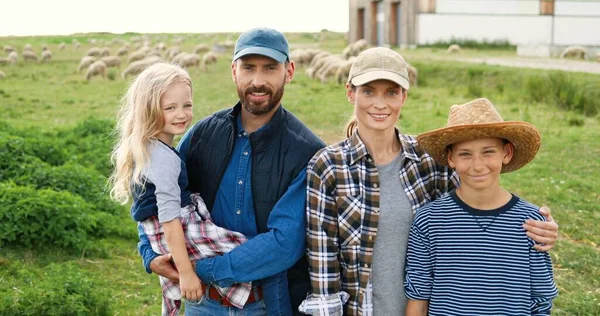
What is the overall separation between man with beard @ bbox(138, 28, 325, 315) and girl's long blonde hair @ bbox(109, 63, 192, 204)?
251mm

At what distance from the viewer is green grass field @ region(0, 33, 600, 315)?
227 inches

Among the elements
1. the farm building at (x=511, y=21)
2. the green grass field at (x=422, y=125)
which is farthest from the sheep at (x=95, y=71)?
the farm building at (x=511, y=21)

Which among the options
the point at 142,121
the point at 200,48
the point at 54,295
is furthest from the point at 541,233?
the point at 200,48

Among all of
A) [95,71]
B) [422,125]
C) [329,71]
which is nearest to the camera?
[422,125]

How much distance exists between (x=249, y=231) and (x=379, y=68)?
0.90 metres

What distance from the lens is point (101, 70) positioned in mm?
26094

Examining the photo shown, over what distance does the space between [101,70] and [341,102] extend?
12929 millimetres

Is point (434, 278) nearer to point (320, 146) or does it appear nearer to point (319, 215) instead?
point (319, 215)

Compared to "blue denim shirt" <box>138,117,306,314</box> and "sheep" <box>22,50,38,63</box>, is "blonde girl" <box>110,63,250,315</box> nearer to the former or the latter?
"blue denim shirt" <box>138,117,306,314</box>

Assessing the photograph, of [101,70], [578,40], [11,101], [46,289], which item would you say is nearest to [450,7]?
[578,40]

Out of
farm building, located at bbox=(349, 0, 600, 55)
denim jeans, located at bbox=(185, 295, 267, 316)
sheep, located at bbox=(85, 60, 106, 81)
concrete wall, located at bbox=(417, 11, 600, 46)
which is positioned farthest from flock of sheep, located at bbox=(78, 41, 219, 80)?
denim jeans, located at bbox=(185, 295, 267, 316)

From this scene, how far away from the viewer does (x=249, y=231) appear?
3.02 metres

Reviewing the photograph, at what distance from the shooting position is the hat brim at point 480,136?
2797 mm

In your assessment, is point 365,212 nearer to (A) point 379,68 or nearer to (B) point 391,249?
(B) point 391,249
